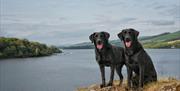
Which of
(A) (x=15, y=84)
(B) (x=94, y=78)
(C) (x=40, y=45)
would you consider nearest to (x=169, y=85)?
(B) (x=94, y=78)

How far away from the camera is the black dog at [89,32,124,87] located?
33.5 ft

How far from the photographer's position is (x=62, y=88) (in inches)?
1876

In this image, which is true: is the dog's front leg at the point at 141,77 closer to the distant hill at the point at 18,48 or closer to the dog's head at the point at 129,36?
the dog's head at the point at 129,36

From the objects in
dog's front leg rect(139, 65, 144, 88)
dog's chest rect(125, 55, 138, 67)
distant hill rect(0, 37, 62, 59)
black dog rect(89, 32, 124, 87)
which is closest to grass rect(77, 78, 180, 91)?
dog's front leg rect(139, 65, 144, 88)

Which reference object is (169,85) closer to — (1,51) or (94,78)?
(94,78)

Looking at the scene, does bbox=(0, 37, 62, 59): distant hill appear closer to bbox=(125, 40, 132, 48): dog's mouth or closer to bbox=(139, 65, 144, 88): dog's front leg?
bbox=(139, 65, 144, 88): dog's front leg

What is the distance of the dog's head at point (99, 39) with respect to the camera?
1012 cm

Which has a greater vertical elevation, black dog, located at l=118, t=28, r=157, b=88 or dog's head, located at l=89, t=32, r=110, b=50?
dog's head, located at l=89, t=32, r=110, b=50

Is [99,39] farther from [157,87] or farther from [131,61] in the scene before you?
[157,87]

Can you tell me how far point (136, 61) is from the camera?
9914mm

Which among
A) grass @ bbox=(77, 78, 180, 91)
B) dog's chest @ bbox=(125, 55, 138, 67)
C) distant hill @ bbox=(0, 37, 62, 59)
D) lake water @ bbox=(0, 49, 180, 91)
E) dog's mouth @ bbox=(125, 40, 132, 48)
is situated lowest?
lake water @ bbox=(0, 49, 180, 91)

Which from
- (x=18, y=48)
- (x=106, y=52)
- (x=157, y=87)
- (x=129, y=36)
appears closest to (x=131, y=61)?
(x=129, y=36)

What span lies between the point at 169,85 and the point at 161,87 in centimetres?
21

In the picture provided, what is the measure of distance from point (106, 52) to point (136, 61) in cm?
99
